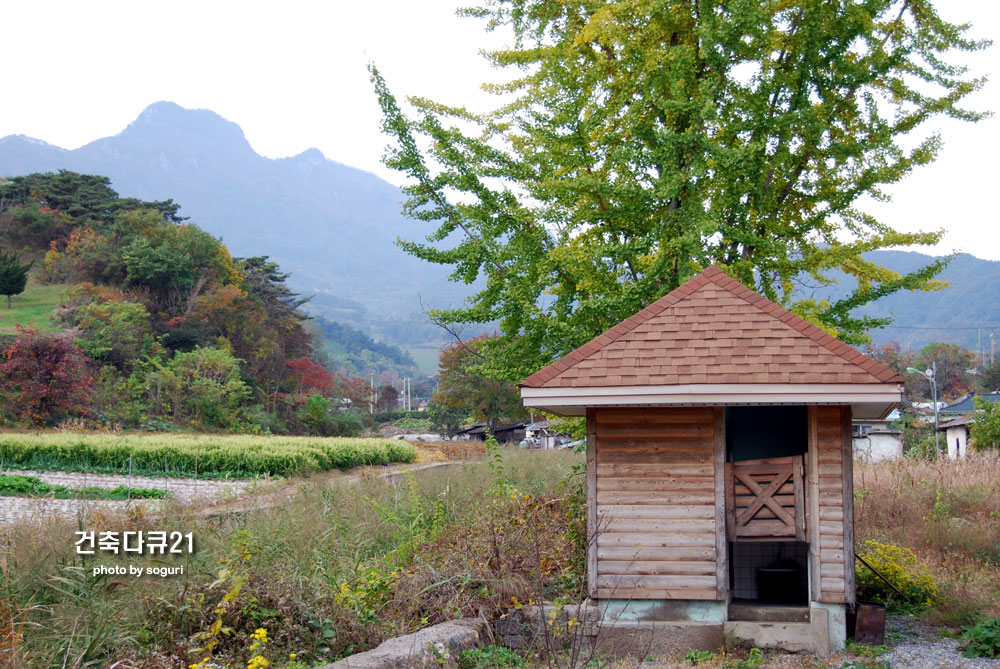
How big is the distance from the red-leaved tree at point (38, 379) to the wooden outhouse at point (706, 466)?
83.4 feet

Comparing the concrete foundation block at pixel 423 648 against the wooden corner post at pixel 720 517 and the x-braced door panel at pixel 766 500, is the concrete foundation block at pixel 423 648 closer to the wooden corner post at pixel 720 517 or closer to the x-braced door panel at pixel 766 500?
the wooden corner post at pixel 720 517

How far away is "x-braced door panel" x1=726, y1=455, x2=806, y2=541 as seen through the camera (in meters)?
7.54

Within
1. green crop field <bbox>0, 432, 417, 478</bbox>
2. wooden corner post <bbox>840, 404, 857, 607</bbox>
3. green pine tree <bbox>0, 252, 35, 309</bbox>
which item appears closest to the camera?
wooden corner post <bbox>840, 404, 857, 607</bbox>

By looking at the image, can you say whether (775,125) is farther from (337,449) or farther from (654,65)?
(337,449)

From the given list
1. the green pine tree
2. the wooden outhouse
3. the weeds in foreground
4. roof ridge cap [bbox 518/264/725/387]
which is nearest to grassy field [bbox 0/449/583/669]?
the wooden outhouse

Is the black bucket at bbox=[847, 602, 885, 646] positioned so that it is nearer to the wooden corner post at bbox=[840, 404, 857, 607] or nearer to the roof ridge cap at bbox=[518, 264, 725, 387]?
the wooden corner post at bbox=[840, 404, 857, 607]

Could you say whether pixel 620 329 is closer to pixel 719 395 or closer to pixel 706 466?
pixel 719 395

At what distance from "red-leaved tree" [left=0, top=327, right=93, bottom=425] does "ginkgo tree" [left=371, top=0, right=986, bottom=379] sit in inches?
845

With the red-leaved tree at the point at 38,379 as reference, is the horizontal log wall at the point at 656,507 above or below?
below

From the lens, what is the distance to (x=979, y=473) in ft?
49.4

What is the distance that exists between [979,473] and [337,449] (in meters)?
17.5

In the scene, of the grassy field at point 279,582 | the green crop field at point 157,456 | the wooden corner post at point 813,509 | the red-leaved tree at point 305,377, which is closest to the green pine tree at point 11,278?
the red-leaved tree at point 305,377

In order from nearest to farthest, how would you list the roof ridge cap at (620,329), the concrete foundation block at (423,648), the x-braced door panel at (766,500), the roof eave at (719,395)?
1. the concrete foundation block at (423,648)
2. the roof eave at (719,395)
3. the roof ridge cap at (620,329)
4. the x-braced door panel at (766,500)

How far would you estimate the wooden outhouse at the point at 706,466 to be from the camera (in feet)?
22.9
